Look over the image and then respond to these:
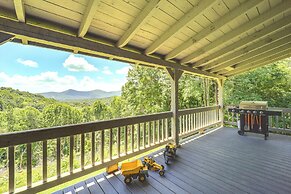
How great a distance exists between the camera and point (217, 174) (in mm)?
2896

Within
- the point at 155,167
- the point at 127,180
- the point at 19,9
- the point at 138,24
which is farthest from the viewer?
the point at 155,167

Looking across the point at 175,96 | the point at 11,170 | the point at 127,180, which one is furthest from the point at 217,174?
the point at 11,170

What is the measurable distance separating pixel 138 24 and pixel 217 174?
2.73 meters

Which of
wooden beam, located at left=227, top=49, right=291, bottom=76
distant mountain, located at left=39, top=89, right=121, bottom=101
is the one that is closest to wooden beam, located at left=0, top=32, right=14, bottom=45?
wooden beam, located at left=227, top=49, right=291, bottom=76

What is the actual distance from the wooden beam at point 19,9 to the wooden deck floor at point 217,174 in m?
2.30

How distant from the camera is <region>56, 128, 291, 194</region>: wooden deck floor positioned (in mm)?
2473

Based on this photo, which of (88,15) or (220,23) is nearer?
(88,15)

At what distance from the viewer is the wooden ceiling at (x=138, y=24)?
189 centimetres

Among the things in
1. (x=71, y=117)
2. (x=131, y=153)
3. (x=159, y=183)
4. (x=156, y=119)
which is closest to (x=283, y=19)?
(x=156, y=119)

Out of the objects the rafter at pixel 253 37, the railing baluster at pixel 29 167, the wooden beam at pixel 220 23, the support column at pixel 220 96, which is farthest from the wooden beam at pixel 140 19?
the support column at pixel 220 96

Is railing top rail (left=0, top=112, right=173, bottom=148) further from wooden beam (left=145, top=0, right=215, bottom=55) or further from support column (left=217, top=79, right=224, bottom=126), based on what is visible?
support column (left=217, top=79, right=224, bottom=126)

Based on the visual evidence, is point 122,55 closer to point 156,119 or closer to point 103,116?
point 156,119

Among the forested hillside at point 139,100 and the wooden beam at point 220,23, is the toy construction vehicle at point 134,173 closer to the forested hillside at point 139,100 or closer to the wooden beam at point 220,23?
the wooden beam at point 220,23

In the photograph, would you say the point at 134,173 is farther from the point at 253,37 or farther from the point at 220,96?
the point at 220,96
